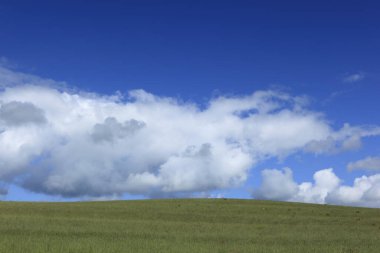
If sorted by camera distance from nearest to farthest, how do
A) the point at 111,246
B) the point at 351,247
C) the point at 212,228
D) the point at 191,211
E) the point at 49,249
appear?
the point at 49,249 → the point at 111,246 → the point at 351,247 → the point at 212,228 → the point at 191,211

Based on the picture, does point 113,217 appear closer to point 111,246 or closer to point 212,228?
point 212,228

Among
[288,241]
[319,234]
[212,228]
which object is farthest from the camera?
[212,228]

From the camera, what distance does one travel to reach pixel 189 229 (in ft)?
129

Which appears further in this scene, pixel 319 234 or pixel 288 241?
pixel 319 234

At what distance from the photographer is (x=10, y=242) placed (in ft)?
91.9

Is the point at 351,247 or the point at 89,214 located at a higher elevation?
the point at 89,214

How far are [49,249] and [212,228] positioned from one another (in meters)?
17.4

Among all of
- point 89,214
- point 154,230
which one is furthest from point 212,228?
point 89,214

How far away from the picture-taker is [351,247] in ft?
99.4

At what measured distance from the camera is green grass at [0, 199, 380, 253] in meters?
28.3

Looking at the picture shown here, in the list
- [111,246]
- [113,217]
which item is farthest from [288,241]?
[113,217]

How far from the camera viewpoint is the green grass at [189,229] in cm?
2827

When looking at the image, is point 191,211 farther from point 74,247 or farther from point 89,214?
point 74,247

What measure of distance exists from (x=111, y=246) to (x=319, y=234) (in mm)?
17343
